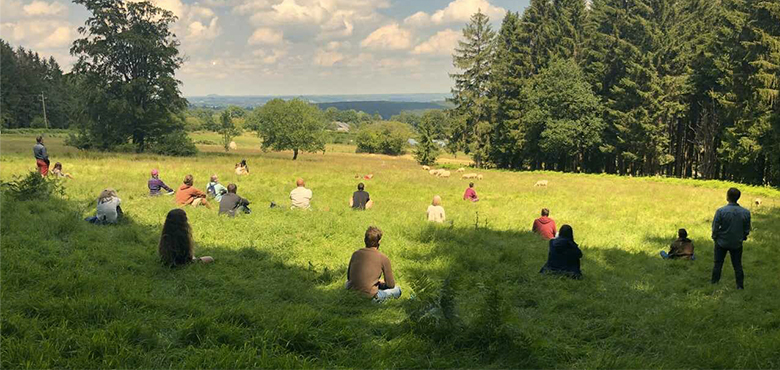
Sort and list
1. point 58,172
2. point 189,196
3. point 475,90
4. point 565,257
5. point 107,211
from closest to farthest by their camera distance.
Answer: point 565,257 → point 107,211 → point 189,196 → point 58,172 → point 475,90

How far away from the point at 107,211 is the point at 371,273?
793cm

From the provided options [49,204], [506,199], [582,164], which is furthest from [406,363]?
[582,164]

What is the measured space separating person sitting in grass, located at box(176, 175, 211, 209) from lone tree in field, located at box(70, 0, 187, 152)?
27.6 meters

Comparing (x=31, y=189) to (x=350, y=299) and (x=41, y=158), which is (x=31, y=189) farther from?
(x=350, y=299)

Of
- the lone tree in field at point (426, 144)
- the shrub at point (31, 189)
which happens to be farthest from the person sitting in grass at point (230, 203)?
the lone tree in field at point (426, 144)

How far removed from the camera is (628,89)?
139 feet

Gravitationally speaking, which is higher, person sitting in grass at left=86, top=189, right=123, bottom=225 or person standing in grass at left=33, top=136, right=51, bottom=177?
person standing in grass at left=33, top=136, right=51, bottom=177

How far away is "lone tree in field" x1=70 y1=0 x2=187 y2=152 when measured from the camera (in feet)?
118

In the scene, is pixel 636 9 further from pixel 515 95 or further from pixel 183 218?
pixel 183 218

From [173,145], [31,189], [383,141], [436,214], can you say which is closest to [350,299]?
[436,214]

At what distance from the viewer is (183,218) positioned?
7.71m

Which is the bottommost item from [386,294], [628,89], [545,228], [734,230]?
[545,228]

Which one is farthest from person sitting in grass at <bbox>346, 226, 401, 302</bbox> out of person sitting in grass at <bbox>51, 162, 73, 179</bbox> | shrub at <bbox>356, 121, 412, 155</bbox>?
shrub at <bbox>356, 121, 412, 155</bbox>

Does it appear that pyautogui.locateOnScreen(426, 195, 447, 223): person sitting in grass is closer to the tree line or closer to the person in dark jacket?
the person in dark jacket
